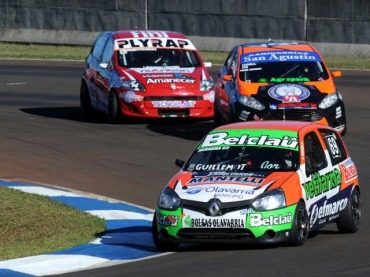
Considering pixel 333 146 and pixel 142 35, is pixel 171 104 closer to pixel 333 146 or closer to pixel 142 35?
pixel 142 35

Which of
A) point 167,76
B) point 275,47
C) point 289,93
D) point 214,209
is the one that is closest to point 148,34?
point 167,76

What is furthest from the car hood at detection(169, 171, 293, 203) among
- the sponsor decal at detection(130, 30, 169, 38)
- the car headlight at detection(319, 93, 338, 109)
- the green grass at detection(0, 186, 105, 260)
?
the sponsor decal at detection(130, 30, 169, 38)

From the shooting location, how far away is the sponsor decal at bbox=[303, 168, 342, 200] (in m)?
13.0

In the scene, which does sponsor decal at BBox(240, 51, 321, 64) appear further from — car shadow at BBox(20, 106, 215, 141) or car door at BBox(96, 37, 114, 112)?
car door at BBox(96, 37, 114, 112)

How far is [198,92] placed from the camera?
2319 cm

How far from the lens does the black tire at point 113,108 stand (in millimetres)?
23406

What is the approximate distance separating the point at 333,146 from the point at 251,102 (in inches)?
262

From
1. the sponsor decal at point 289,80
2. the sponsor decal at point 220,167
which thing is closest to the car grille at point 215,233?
the sponsor decal at point 220,167

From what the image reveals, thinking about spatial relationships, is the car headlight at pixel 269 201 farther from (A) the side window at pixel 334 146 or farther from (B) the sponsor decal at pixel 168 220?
(A) the side window at pixel 334 146

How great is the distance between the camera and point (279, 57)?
71.4ft

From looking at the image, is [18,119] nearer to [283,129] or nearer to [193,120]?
[193,120]

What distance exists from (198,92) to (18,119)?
11.8 ft

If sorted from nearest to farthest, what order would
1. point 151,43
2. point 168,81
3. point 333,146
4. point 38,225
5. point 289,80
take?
1. point 333,146
2. point 38,225
3. point 289,80
4. point 168,81
5. point 151,43

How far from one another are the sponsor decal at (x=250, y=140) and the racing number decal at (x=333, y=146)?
0.65m
